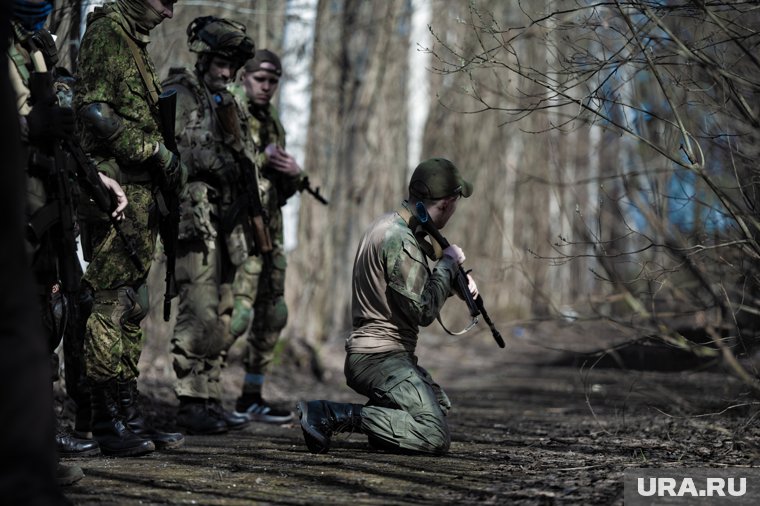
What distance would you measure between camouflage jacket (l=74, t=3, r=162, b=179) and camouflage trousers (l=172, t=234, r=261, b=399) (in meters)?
1.13

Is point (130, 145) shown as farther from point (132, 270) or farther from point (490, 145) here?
point (490, 145)

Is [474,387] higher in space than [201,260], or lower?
lower

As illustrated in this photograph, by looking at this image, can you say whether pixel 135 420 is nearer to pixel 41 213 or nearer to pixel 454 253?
pixel 41 213

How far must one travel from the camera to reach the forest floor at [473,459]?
3994 millimetres

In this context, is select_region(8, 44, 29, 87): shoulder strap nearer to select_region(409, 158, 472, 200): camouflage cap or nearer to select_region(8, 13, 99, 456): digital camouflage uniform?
select_region(8, 13, 99, 456): digital camouflage uniform

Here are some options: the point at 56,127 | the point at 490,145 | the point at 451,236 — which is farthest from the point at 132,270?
the point at 490,145

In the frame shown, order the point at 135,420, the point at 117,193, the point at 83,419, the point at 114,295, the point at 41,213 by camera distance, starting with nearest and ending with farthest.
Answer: the point at 41,213 → the point at 117,193 → the point at 114,295 → the point at 135,420 → the point at 83,419

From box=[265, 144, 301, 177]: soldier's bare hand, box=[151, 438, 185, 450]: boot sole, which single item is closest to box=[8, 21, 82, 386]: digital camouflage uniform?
box=[151, 438, 185, 450]: boot sole

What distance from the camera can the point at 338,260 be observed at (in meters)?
13.5

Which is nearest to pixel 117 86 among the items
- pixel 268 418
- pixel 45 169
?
pixel 45 169

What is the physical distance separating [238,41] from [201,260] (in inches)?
50.1

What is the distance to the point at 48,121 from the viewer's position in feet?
13.5

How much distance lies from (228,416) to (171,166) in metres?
1.90

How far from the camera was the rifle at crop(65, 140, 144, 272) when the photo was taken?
4.40 metres
